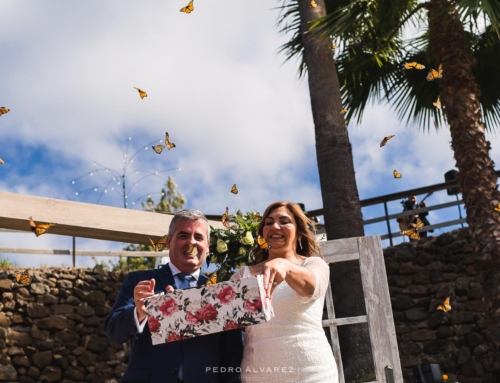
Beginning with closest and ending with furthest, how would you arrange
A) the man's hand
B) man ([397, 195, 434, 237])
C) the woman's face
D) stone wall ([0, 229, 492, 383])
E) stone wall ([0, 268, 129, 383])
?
the man's hand
the woman's face
stone wall ([0, 268, 129, 383])
stone wall ([0, 229, 492, 383])
man ([397, 195, 434, 237])

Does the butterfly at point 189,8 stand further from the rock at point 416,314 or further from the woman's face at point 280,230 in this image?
the rock at point 416,314

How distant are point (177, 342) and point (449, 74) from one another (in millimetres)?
5445

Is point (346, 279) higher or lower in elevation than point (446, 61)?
lower

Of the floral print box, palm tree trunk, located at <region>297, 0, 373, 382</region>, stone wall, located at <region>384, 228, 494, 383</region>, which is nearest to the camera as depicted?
the floral print box

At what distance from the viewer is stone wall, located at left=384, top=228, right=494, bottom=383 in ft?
28.7

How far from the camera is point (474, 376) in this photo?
8.56 m

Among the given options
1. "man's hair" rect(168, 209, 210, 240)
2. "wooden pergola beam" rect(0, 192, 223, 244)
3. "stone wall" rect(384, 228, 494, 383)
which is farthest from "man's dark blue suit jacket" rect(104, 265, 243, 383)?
"stone wall" rect(384, 228, 494, 383)

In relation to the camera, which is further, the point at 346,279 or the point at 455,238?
the point at 455,238

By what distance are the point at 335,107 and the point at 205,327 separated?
15.5ft

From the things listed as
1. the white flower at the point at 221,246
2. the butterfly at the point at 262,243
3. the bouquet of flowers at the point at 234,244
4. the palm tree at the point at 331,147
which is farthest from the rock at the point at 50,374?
the butterfly at the point at 262,243

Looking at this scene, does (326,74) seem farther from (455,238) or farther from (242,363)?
(242,363)

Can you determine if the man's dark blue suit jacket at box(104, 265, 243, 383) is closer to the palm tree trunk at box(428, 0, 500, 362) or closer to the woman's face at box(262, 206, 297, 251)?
the woman's face at box(262, 206, 297, 251)

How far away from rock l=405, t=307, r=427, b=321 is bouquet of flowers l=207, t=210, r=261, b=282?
5686 millimetres

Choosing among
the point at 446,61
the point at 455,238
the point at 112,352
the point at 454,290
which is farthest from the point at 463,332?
the point at 112,352
